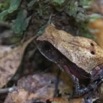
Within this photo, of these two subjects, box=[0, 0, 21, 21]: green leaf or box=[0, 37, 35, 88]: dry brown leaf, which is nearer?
box=[0, 0, 21, 21]: green leaf

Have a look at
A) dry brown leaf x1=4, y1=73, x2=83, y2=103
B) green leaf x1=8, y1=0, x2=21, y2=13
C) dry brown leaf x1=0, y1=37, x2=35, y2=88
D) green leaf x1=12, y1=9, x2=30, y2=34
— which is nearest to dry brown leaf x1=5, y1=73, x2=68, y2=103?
dry brown leaf x1=4, y1=73, x2=83, y2=103

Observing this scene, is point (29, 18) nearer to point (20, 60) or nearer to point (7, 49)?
point (20, 60)

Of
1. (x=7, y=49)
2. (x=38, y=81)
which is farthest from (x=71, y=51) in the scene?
(x=7, y=49)

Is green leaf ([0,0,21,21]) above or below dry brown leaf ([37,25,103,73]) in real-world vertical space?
above

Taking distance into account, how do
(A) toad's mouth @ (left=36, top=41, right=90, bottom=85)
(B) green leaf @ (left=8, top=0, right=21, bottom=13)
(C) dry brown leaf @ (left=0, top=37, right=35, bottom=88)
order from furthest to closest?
(C) dry brown leaf @ (left=0, top=37, right=35, bottom=88) < (B) green leaf @ (left=8, top=0, right=21, bottom=13) < (A) toad's mouth @ (left=36, top=41, right=90, bottom=85)

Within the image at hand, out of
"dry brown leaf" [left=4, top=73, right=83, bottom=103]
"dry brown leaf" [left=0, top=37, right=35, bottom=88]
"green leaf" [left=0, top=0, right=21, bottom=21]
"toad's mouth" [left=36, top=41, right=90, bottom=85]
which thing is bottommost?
"dry brown leaf" [left=4, top=73, right=83, bottom=103]

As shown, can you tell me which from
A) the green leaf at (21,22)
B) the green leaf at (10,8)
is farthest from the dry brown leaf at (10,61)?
the green leaf at (10,8)

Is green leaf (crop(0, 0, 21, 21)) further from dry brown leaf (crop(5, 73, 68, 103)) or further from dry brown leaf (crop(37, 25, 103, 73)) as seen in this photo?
dry brown leaf (crop(5, 73, 68, 103))

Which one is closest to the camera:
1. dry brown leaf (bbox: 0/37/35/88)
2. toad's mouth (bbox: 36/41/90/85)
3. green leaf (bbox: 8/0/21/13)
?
toad's mouth (bbox: 36/41/90/85)
